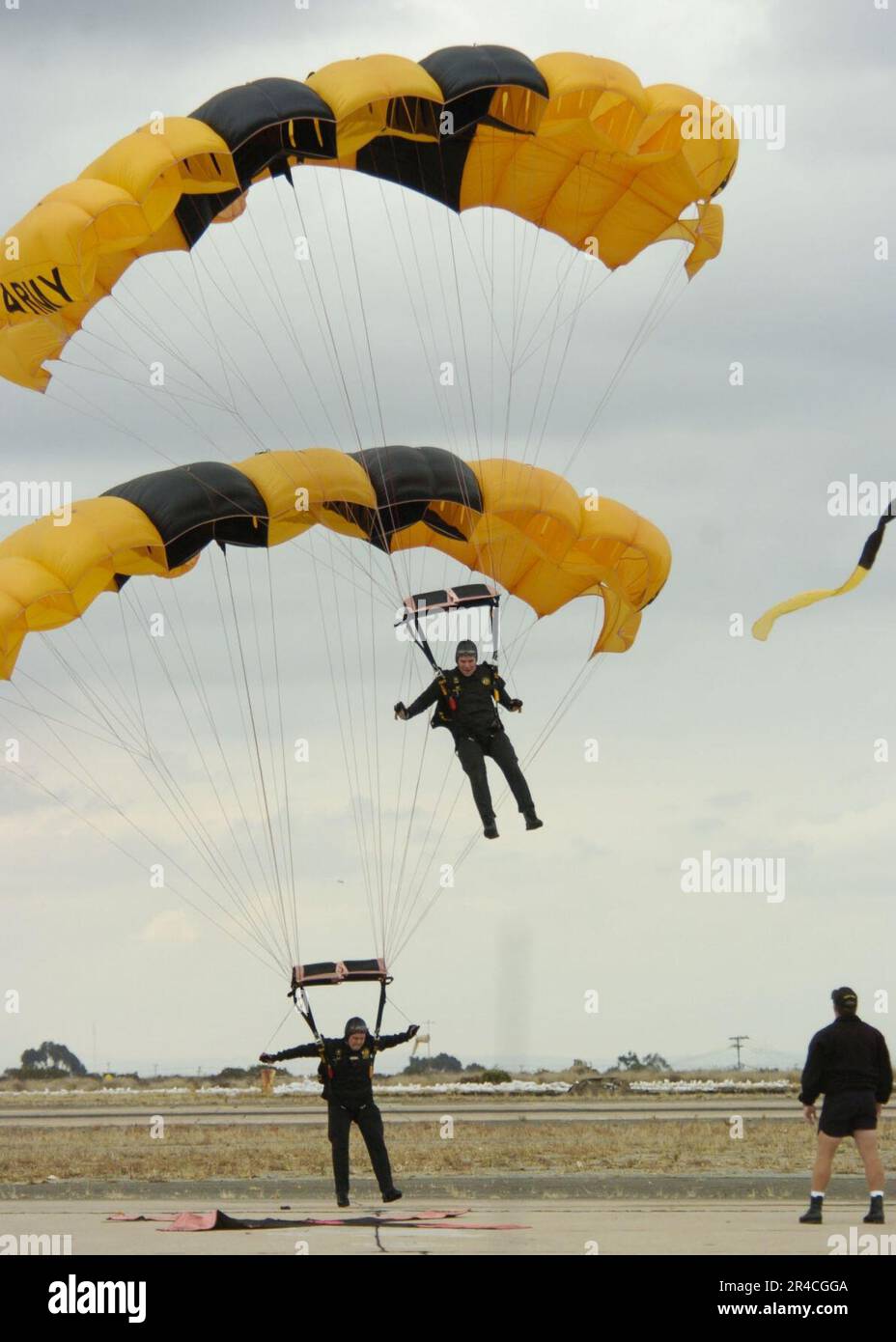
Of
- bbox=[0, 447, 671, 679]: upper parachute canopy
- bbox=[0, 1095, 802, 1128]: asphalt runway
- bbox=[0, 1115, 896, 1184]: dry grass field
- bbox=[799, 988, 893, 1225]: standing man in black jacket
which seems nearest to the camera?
bbox=[799, 988, 893, 1225]: standing man in black jacket

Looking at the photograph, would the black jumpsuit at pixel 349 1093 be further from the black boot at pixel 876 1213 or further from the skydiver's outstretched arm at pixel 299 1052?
the black boot at pixel 876 1213

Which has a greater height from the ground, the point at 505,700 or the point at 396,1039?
the point at 505,700

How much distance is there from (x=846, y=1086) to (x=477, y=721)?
16.1 ft

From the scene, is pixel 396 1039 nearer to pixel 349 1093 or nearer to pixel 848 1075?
pixel 349 1093

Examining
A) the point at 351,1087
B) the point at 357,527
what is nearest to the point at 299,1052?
the point at 351,1087

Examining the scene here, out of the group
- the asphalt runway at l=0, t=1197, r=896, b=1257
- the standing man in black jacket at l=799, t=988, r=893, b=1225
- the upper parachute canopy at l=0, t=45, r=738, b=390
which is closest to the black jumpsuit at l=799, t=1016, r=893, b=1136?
the standing man in black jacket at l=799, t=988, r=893, b=1225

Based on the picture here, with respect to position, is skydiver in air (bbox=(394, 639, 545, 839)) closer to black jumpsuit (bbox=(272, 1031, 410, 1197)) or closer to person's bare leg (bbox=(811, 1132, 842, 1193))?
black jumpsuit (bbox=(272, 1031, 410, 1197))

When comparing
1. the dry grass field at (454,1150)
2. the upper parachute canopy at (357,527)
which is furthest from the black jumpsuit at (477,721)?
the dry grass field at (454,1150)

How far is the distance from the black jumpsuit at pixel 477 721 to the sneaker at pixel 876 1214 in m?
5.06

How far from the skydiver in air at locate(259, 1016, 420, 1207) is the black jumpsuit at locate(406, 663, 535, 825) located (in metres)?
2.39

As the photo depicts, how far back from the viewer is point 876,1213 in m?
13.1

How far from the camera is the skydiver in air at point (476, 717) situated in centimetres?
1680

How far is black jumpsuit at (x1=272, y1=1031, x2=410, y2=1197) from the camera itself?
15.3 m
